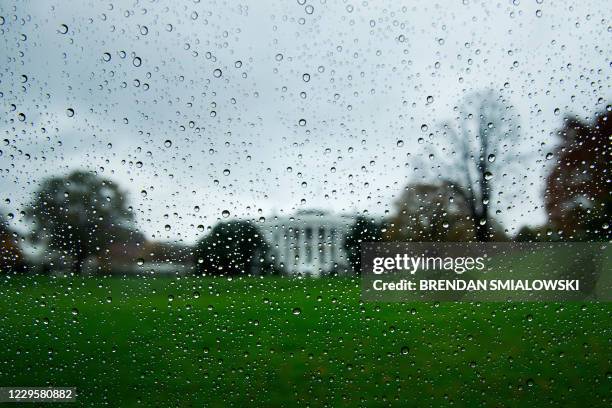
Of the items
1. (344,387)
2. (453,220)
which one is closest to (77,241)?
(344,387)

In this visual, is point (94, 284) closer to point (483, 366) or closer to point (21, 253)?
point (21, 253)

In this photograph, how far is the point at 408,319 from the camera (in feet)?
6.04

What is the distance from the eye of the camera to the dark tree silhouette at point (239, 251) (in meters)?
1.80

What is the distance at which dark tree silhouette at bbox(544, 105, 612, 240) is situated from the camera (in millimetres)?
1858

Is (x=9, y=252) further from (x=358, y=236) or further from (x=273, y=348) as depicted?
(x=358, y=236)

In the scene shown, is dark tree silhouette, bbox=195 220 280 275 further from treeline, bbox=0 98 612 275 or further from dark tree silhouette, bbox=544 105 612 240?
dark tree silhouette, bbox=544 105 612 240

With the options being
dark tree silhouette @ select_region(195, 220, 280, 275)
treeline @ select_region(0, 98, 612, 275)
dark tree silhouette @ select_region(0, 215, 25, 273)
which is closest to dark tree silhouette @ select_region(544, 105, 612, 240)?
treeline @ select_region(0, 98, 612, 275)

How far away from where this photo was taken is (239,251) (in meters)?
1.82

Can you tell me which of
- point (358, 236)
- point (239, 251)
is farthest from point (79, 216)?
point (358, 236)

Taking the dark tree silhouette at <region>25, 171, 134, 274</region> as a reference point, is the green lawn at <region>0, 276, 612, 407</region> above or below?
below

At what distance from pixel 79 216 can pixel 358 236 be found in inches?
46.0

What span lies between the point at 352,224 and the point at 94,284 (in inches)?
42.8

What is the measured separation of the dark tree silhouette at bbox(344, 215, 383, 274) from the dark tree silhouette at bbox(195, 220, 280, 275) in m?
0.31

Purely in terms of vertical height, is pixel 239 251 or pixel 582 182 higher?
pixel 582 182
